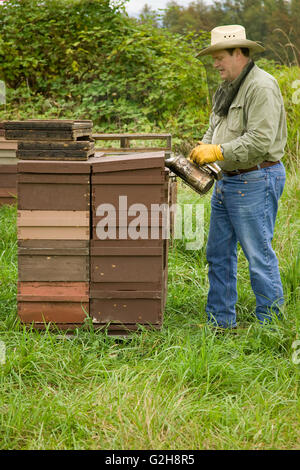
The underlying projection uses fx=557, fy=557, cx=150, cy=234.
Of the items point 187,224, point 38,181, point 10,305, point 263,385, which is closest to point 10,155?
point 187,224

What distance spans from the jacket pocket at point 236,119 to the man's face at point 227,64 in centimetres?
23

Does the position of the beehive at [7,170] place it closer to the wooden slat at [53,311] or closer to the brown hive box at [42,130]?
the brown hive box at [42,130]

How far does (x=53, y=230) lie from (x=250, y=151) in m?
1.38

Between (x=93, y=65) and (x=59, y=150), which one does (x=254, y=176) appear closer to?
(x=59, y=150)

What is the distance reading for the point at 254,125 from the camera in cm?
358

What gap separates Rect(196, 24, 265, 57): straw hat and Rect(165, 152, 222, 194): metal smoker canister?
2.59 ft

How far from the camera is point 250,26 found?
17453 mm

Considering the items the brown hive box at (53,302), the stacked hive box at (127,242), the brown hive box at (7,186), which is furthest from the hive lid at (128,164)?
the brown hive box at (7,186)

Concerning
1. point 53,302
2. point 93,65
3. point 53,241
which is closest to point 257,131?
point 53,241

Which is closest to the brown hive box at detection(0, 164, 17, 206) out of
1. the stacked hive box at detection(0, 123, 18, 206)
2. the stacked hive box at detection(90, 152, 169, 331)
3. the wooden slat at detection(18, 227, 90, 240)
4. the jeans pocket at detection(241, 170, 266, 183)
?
the stacked hive box at detection(0, 123, 18, 206)

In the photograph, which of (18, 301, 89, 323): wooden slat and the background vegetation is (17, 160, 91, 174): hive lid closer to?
(18, 301, 89, 323): wooden slat

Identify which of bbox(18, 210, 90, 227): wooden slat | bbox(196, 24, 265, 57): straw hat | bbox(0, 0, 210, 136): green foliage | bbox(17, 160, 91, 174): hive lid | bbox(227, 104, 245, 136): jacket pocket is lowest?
bbox(18, 210, 90, 227): wooden slat

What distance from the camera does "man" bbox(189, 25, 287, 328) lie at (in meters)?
3.59

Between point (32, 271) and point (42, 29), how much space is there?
899cm
